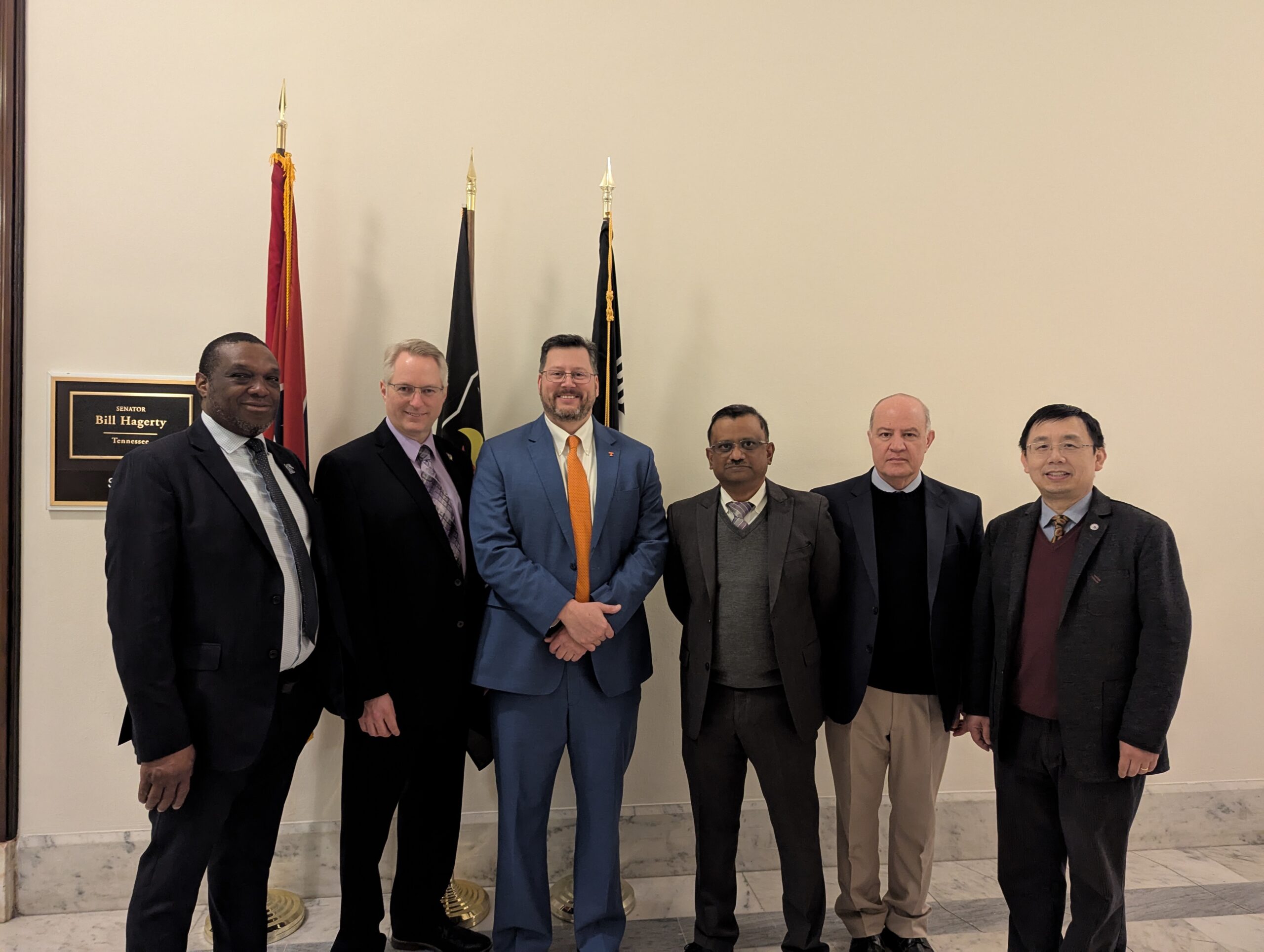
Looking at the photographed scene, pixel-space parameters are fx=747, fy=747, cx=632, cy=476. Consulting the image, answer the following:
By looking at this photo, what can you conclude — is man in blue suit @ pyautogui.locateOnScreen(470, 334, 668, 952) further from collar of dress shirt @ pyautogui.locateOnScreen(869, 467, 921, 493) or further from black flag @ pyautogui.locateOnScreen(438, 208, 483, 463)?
collar of dress shirt @ pyautogui.locateOnScreen(869, 467, 921, 493)

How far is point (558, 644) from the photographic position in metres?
2.31

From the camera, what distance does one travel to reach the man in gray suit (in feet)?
7.76

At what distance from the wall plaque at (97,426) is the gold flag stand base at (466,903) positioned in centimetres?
199

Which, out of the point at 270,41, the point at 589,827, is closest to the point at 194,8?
the point at 270,41

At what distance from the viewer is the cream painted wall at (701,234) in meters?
2.88

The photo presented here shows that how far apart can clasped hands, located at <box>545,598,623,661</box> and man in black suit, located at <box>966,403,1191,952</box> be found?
119 cm

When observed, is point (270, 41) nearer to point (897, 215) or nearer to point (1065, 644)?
point (897, 215)

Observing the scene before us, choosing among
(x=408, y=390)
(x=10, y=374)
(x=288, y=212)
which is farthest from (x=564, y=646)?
(x=10, y=374)

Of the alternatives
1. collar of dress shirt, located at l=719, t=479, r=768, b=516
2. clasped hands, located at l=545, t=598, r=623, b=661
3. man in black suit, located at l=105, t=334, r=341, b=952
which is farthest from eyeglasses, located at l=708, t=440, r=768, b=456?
man in black suit, located at l=105, t=334, r=341, b=952

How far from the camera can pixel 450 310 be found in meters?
3.10

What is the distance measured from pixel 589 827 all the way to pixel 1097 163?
361 centimetres

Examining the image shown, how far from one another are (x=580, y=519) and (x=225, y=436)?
40.9 inches

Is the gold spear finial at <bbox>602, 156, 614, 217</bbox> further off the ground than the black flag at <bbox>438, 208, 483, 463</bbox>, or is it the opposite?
the gold spear finial at <bbox>602, 156, 614, 217</bbox>

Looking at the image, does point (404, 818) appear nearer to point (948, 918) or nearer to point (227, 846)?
point (227, 846)
